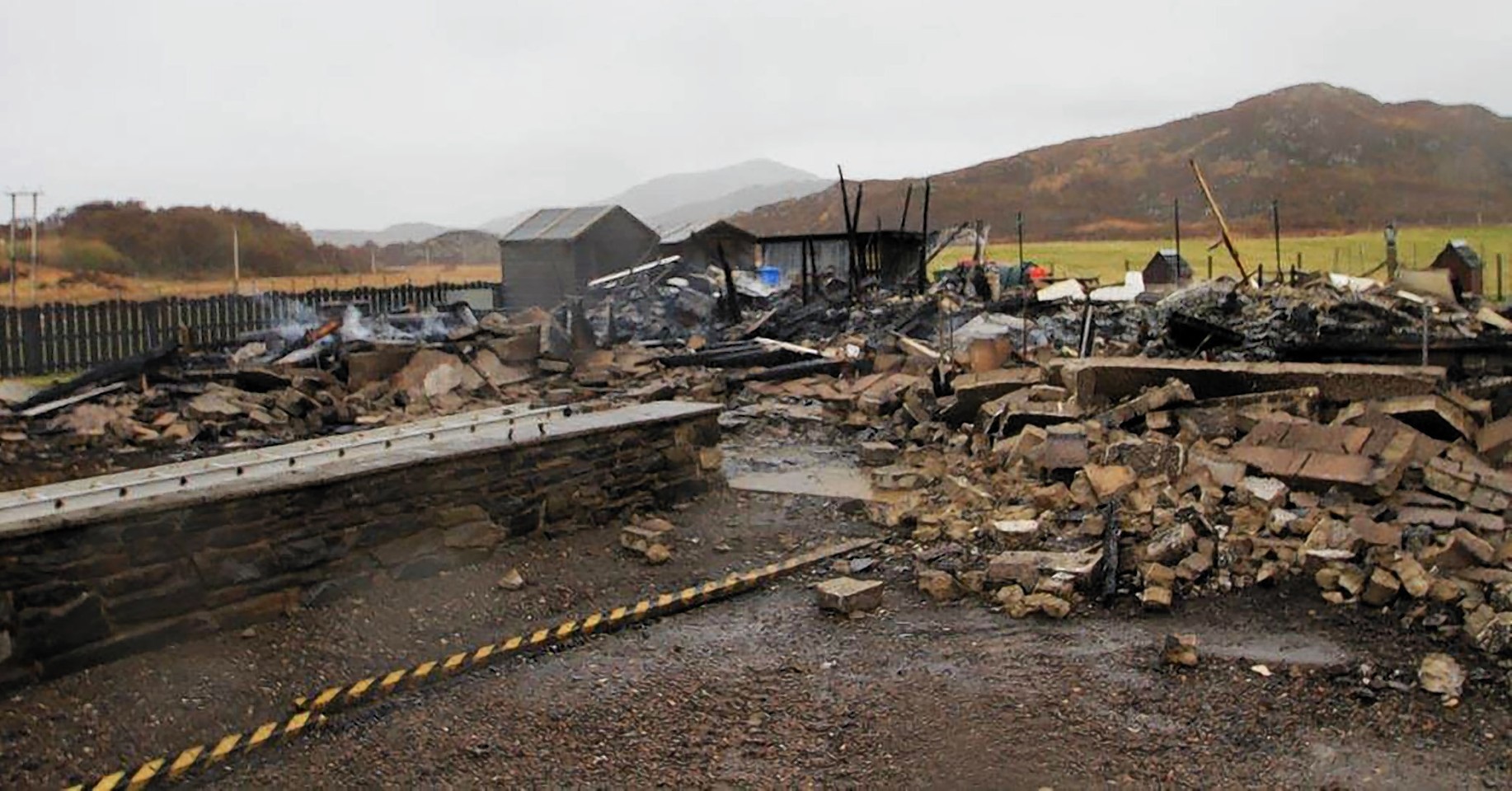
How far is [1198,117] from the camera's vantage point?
304 feet

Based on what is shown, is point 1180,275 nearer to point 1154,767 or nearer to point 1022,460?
point 1022,460

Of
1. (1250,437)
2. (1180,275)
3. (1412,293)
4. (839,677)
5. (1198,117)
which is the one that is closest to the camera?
(839,677)

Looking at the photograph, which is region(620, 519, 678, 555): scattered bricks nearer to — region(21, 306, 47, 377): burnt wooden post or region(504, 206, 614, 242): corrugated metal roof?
region(21, 306, 47, 377): burnt wooden post

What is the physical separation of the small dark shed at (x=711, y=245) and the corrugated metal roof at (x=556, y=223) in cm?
236

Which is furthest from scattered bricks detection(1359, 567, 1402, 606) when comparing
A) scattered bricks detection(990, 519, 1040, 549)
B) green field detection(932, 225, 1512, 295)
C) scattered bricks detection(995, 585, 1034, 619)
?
green field detection(932, 225, 1512, 295)

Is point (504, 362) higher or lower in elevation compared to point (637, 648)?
higher

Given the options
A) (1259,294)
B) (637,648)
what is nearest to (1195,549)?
(637,648)

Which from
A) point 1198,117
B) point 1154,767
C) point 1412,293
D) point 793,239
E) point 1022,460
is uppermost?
point 1198,117

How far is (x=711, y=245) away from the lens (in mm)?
33781

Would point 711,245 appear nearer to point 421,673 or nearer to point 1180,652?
point 421,673

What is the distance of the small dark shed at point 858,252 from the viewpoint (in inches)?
1080

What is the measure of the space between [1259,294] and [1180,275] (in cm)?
1084

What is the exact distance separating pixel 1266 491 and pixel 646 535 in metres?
4.49

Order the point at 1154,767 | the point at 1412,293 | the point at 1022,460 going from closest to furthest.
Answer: the point at 1154,767
the point at 1022,460
the point at 1412,293
